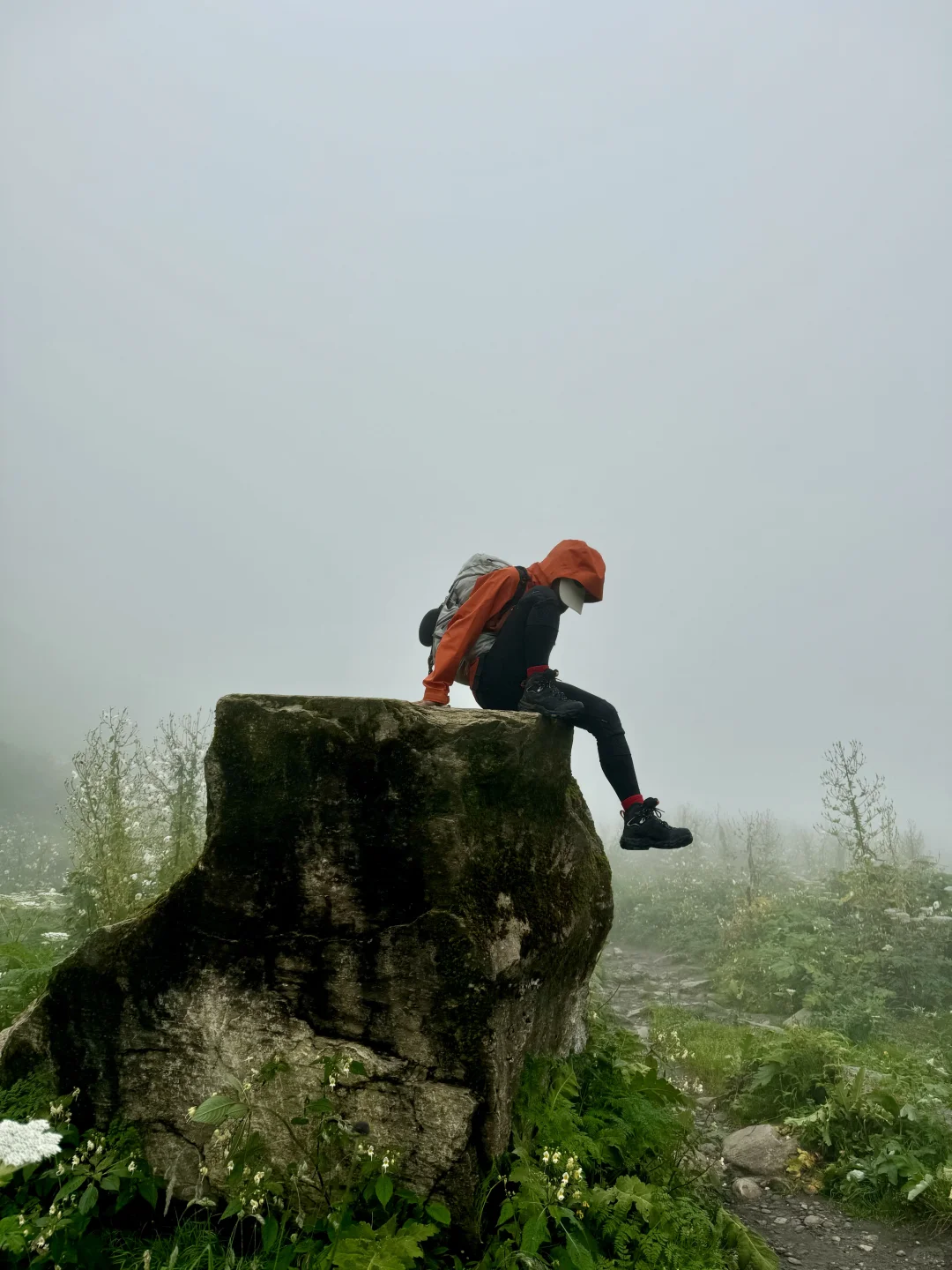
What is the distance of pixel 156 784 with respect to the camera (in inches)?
356

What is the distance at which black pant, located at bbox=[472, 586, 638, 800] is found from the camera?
4.62 m

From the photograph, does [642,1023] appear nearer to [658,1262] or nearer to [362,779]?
[658,1262]

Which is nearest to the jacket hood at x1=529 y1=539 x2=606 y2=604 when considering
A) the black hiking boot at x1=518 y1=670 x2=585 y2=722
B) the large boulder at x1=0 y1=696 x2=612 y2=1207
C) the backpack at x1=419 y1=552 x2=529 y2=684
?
the backpack at x1=419 y1=552 x2=529 y2=684

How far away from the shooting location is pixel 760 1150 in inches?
200

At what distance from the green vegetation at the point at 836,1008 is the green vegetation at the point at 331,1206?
1.70m

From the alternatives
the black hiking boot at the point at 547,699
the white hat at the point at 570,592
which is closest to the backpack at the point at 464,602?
the white hat at the point at 570,592

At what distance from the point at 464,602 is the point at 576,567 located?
84cm

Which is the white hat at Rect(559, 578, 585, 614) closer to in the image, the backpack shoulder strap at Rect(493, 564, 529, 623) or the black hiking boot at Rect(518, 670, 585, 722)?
the backpack shoulder strap at Rect(493, 564, 529, 623)

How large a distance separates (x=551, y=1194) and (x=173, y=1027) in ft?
6.54

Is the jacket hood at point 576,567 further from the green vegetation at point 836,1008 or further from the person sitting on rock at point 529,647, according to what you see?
the green vegetation at point 836,1008

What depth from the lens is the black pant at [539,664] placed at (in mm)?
4625

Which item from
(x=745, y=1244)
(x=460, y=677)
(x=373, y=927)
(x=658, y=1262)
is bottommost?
(x=745, y=1244)

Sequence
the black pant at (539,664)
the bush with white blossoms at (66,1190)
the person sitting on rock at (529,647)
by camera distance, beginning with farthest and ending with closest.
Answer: the black pant at (539,664) → the person sitting on rock at (529,647) → the bush with white blossoms at (66,1190)

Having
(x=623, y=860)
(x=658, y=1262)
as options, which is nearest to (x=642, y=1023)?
(x=658, y=1262)
